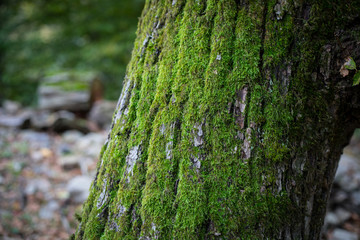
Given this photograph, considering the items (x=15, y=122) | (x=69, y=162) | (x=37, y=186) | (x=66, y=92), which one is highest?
(x=66, y=92)

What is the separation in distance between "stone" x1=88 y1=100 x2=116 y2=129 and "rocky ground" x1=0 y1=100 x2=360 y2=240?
788mm

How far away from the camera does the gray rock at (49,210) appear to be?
3.49 m

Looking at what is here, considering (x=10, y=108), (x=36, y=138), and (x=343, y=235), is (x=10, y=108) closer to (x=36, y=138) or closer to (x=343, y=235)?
(x=36, y=138)

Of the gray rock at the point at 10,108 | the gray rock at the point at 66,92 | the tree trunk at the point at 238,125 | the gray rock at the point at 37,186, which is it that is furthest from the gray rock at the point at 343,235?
the gray rock at the point at 10,108

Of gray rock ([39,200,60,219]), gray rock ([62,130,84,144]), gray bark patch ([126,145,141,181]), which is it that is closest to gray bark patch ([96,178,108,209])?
gray bark patch ([126,145,141,181])

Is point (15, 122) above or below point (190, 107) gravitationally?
above

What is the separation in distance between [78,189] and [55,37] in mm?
7120

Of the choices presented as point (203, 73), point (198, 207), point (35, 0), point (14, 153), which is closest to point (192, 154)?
point (198, 207)

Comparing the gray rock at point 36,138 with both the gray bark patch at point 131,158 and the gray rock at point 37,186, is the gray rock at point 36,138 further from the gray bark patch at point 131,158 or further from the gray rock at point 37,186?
the gray bark patch at point 131,158

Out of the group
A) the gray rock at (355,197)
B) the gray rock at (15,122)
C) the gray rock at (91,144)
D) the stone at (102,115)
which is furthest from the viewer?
the stone at (102,115)

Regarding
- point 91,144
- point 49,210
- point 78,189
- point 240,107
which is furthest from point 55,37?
point 240,107

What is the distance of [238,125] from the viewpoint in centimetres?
122

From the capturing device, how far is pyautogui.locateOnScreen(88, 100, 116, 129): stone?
7.09m

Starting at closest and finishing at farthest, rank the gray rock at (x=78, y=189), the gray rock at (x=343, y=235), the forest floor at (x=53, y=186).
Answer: the forest floor at (x=53, y=186)
the gray rock at (x=78, y=189)
the gray rock at (x=343, y=235)
